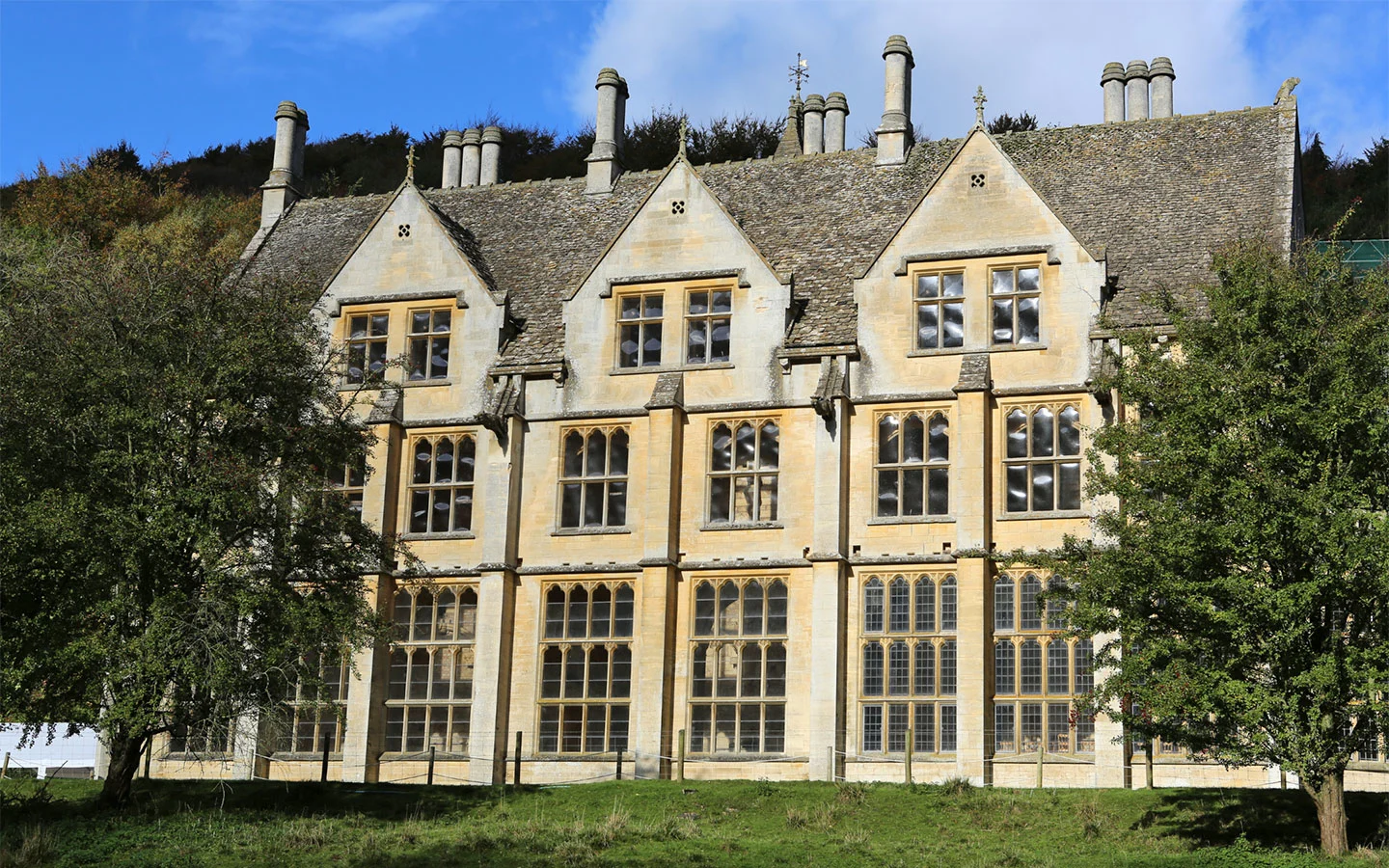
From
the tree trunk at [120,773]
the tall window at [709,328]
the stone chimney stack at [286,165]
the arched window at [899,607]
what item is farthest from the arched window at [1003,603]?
the stone chimney stack at [286,165]

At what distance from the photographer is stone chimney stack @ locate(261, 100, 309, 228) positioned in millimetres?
45844

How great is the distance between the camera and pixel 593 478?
117 ft

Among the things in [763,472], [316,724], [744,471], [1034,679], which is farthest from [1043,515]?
[316,724]

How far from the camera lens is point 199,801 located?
28.6 m

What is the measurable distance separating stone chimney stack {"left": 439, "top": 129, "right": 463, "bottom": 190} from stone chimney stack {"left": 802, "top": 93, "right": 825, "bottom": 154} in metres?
10.3

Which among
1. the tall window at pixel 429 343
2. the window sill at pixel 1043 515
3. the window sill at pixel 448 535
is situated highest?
the tall window at pixel 429 343

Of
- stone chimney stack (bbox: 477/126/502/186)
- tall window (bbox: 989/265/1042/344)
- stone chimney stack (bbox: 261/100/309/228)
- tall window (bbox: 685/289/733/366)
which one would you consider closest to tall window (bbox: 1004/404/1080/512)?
tall window (bbox: 989/265/1042/344)

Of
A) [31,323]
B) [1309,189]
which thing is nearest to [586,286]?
[31,323]

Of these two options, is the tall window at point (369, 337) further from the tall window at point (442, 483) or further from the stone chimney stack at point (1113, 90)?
the stone chimney stack at point (1113, 90)

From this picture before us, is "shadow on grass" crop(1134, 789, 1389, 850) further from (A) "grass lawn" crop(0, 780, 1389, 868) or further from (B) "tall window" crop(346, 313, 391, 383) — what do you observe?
(B) "tall window" crop(346, 313, 391, 383)

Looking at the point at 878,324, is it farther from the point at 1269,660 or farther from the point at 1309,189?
the point at 1309,189

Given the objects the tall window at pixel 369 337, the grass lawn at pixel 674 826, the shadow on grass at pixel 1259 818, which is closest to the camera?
the grass lawn at pixel 674 826

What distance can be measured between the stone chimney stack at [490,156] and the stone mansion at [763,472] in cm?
755

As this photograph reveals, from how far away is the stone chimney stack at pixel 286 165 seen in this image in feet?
150
